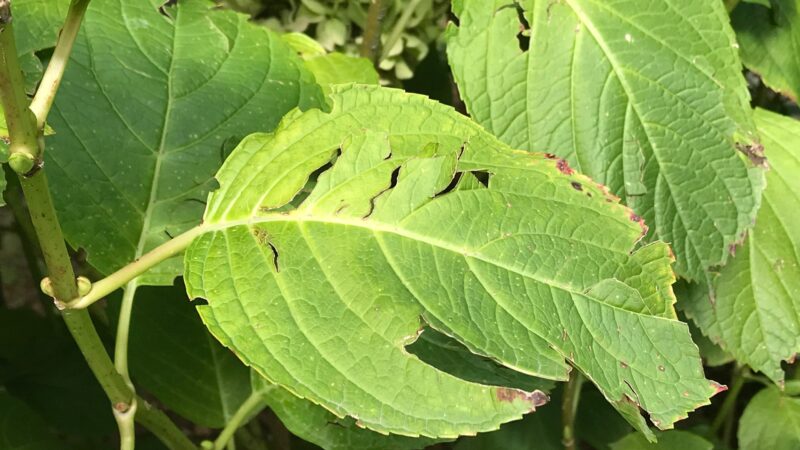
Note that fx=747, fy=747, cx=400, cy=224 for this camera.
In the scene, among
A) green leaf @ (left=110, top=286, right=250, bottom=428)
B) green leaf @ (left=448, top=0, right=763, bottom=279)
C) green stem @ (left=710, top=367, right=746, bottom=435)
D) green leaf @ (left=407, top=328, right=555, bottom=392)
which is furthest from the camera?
green stem @ (left=710, top=367, right=746, bottom=435)

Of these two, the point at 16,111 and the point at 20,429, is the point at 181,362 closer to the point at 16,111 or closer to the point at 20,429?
the point at 20,429

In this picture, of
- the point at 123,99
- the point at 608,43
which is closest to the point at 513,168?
the point at 608,43

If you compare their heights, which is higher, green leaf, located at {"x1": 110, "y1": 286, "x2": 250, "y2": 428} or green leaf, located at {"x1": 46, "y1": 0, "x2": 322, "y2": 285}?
green leaf, located at {"x1": 46, "y1": 0, "x2": 322, "y2": 285}

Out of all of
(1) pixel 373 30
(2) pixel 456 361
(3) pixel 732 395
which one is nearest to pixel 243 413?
(2) pixel 456 361

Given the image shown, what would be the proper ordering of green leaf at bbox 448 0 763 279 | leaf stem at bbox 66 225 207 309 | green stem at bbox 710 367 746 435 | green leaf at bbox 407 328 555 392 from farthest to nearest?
green stem at bbox 710 367 746 435 < green leaf at bbox 448 0 763 279 < green leaf at bbox 407 328 555 392 < leaf stem at bbox 66 225 207 309

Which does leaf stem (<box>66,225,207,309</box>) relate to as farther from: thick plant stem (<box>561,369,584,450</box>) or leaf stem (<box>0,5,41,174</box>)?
thick plant stem (<box>561,369,584,450</box>)

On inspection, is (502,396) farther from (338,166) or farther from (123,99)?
(123,99)

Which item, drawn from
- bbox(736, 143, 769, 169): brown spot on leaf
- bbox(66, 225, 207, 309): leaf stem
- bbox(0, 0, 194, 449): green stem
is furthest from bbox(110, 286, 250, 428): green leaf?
bbox(736, 143, 769, 169): brown spot on leaf

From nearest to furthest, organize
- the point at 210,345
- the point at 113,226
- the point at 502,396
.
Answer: the point at 502,396, the point at 113,226, the point at 210,345
